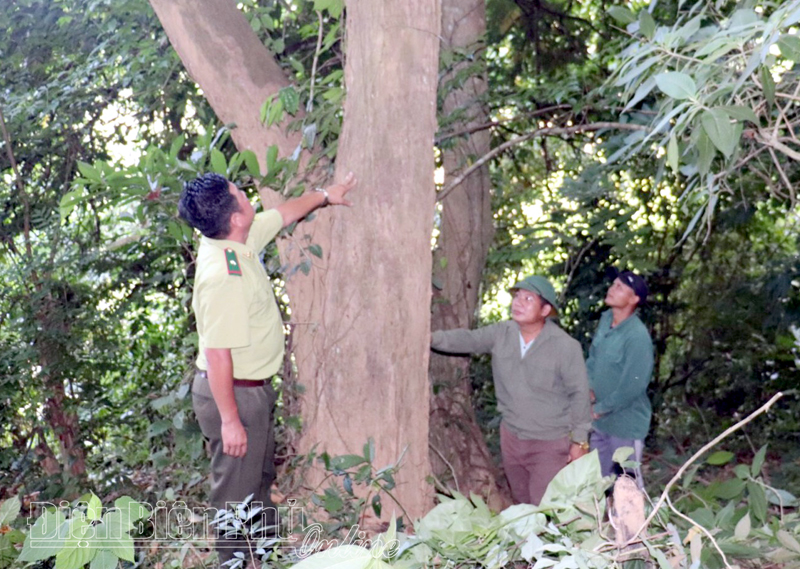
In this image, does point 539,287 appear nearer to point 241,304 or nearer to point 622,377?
point 622,377

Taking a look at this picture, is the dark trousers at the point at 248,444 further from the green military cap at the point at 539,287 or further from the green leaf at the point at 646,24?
the green leaf at the point at 646,24

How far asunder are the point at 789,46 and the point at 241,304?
2.40 metres

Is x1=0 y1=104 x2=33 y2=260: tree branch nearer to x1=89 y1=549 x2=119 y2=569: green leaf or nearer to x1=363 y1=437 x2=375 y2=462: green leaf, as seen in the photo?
x1=363 y1=437 x2=375 y2=462: green leaf

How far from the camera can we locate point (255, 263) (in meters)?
4.04

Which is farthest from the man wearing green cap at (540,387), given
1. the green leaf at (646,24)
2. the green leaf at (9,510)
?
the green leaf at (9,510)

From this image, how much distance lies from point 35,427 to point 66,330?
2.61 ft

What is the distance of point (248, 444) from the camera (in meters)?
3.97

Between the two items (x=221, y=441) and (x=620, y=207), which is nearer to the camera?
(x=221, y=441)

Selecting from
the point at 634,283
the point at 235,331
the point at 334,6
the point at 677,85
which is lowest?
the point at 634,283

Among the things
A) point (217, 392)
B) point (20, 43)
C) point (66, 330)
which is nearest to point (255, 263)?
point (217, 392)

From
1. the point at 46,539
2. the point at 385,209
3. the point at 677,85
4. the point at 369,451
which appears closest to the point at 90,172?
the point at 385,209

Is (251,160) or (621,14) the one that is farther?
(251,160)

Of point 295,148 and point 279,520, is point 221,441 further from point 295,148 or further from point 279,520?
point 295,148

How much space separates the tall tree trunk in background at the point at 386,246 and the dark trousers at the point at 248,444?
34 cm
